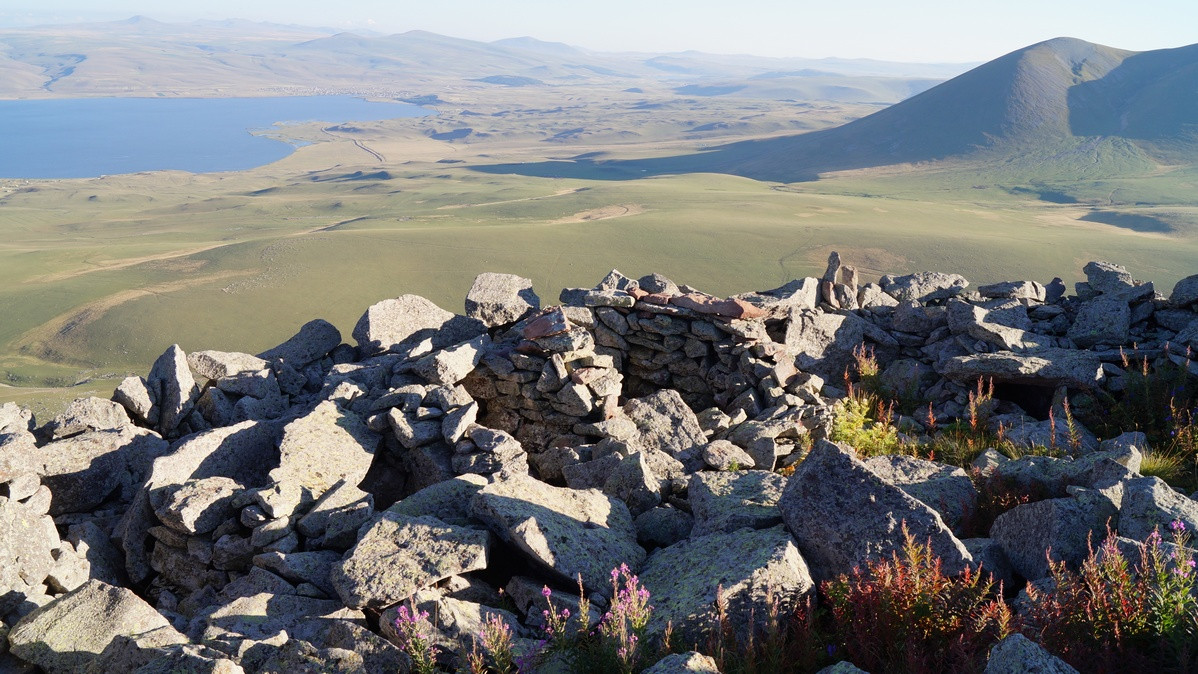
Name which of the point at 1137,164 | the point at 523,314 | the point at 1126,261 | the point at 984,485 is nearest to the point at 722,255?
the point at 1126,261

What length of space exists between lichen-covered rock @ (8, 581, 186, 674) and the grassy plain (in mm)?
25107

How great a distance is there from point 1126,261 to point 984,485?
6045 cm

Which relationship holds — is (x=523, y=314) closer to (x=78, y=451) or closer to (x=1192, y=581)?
(x=78, y=451)

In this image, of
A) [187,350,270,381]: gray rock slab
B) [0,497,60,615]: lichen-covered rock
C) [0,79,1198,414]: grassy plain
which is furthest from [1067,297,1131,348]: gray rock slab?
[0,79,1198,414]: grassy plain

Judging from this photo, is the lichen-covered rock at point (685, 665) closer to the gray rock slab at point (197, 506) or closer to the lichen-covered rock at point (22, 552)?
the gray rock slab at point (197, 506)

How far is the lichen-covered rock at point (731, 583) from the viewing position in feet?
16.5

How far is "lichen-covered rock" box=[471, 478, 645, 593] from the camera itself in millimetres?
5777

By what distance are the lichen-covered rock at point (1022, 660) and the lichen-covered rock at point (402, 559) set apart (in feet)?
11.6

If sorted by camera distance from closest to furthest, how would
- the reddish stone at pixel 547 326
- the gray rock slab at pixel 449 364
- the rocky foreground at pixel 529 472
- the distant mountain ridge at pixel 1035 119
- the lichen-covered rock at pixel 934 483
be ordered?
the rocky foreground at pixel 529 472 → the lichen-covered rock at pixel 934 483 → the gray rock slab at pixel 449 364 → the reddish stone at pixel 547 326 → the distant mountain ridge at pixel 1035 119

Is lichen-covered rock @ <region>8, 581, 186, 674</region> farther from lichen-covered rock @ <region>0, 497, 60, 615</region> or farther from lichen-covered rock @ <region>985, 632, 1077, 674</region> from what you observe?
lichen-covered rock @ <region>985, 632, 1077, 674</region>

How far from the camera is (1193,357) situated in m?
10.1

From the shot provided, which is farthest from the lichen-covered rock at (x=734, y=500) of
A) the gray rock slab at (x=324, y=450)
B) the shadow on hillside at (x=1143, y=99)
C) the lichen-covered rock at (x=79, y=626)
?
the shadow on hillside at (x=1143, y=99)

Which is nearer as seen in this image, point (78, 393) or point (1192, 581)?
point (1192, 581)

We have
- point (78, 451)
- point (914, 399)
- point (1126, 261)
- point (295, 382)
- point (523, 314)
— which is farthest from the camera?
point (1126, 261)
